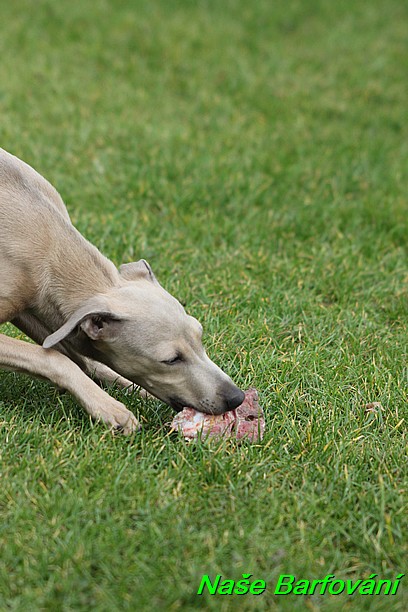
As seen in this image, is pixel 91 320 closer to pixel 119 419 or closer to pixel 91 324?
pixel 91 324

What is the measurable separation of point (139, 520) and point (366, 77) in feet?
29.6

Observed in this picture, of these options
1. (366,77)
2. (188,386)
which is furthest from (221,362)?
(366,77)

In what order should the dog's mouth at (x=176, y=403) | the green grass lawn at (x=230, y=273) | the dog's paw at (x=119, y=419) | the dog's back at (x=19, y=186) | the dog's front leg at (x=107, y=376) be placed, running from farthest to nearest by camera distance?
the dog's front leg at (x=107, y=376), the dog's back at (x=19, y=186), the dog's mouth at (x=176, y=403), the dog's paw at (x=119, y=419), the green grass lawn at (x=230, y=273)

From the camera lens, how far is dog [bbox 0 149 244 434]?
13.7 feet

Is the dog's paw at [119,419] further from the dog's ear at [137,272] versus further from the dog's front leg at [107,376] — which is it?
the dog's ear at [137,272]

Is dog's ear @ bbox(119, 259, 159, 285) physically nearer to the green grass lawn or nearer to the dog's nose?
the green grass lawn

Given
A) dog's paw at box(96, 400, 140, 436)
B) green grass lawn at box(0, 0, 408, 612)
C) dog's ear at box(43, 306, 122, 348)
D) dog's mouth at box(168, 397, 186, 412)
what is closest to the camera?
green grass lawn at box(0, 0, 408, 612)

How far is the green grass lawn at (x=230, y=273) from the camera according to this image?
3.48 meters

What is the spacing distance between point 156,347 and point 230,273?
89.3 inches

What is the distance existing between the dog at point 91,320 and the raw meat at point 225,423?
0.06 metres

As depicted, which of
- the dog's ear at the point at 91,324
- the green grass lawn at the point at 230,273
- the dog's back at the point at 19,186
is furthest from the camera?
the dog's back at the point at 19,186

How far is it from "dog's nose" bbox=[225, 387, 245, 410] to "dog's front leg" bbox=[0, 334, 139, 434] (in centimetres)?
49

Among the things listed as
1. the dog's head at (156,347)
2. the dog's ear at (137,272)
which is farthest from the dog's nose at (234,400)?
the dog's ear at (137,272)

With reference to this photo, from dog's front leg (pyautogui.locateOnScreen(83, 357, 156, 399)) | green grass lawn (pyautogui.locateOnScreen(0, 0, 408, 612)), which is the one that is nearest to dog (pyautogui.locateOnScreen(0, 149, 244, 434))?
dog's front leg (pyautogui.locateOnScreen(83, 357, 156, 399))
